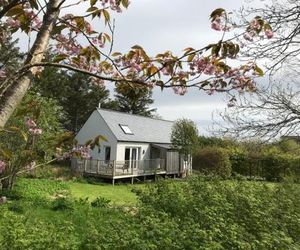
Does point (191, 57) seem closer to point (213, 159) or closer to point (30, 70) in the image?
point (30, 70)

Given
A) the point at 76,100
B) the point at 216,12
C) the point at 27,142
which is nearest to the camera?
the point at 216,12

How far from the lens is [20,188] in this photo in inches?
687

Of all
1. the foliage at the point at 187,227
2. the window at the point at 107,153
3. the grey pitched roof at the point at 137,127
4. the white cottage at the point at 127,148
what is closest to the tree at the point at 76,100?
the grey pitched roof at the point at 137,127

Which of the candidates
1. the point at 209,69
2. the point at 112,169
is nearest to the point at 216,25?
the point at 209,69

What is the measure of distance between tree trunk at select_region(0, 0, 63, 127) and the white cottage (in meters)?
23.0

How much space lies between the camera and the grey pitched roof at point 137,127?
29389mm

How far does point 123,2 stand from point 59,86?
45.6 metres

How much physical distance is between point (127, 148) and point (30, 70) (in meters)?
27.9

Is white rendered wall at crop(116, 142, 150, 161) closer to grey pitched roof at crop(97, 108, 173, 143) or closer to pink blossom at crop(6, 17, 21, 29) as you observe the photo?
grey pitched roof at crop(97, 108, 173, 143)

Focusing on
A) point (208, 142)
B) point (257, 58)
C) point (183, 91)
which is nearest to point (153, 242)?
point (183, 91)

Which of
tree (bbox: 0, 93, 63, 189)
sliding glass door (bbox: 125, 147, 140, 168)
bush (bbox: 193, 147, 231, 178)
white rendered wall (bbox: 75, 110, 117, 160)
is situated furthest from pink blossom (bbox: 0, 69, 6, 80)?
bush (bbox: 193, 147, 231, 178)

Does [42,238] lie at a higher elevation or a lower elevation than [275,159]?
lower

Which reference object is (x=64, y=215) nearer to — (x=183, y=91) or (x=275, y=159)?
(x=183, y=91)

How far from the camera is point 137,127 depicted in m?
32.7
